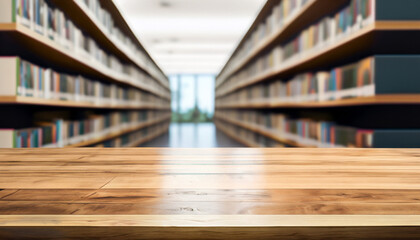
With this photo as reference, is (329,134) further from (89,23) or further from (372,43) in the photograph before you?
(89,23)

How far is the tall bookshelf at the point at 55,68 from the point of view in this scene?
5.65 ft

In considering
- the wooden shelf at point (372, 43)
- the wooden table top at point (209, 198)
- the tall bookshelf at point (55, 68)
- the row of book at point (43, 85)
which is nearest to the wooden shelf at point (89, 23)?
the tall bookshelf at point (55, 68)

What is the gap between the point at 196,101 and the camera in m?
14.1

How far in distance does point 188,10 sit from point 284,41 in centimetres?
231

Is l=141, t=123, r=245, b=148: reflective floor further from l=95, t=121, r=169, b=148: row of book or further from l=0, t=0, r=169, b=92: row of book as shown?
l=0, t=0, r=169, b=92: row of book

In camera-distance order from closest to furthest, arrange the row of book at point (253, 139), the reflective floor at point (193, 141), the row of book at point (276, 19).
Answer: the row of book at point (276, 19), the row of book at point (253, 139), the reflective floor at point (193, 141)

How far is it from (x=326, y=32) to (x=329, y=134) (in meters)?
0.83

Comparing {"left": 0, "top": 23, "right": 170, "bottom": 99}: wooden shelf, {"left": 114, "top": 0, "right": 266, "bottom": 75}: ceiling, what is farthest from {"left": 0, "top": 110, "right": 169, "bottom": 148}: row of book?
{"left": 114, "top": 0, "right": 266, "bottom": 75}: ceiling

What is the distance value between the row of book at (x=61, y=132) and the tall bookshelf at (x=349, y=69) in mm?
2109

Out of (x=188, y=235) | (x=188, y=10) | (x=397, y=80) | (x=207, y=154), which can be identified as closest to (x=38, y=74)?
(x=207, y=154)

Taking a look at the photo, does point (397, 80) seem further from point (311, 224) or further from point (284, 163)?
point (311, 224)

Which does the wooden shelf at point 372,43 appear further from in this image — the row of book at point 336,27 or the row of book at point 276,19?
the row of book at point 276,19

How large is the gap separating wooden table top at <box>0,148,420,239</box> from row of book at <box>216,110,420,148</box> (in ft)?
2.64

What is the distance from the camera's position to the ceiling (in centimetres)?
500
